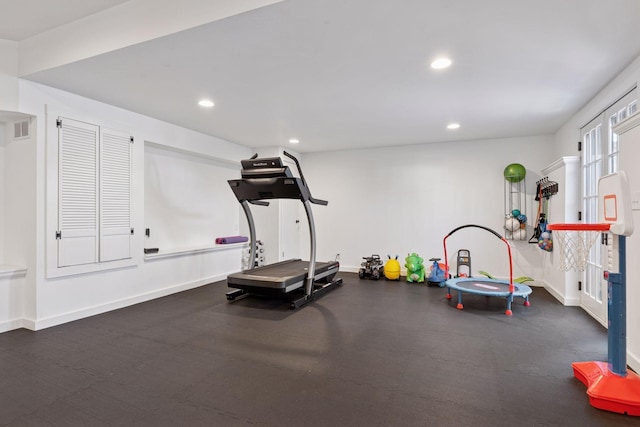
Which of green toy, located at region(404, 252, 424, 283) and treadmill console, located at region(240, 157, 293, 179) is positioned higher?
treadmill console, located at region(240, 157, 293, 179)

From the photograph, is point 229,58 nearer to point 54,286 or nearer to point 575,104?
→ point 54,286

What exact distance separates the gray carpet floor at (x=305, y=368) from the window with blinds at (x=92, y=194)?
2.82 ft

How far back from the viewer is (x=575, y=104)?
4273 mm

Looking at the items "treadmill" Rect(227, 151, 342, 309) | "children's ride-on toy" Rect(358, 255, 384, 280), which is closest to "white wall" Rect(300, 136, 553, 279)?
"children's ride-on toy" Rect(358, 255, 384, 280)

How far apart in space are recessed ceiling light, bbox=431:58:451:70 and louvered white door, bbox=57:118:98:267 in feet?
13.4

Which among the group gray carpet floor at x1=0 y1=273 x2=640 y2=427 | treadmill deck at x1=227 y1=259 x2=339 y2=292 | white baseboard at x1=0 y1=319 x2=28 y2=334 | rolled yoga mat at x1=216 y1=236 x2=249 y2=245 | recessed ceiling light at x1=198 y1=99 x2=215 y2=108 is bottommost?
gray carpet floor at x1=0 y1=273 x2=640 y2=427

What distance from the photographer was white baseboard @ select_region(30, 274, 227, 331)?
3631 millimetres

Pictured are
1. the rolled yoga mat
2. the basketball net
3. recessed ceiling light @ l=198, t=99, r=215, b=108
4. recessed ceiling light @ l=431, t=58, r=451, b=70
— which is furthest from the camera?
the rolled yoga mat

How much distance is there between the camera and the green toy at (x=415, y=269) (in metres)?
6.05

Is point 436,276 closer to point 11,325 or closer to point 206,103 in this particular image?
point 206,103

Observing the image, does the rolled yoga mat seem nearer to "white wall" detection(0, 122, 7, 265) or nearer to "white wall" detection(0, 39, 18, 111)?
"white wall" detection(0, 122, 7, 265)

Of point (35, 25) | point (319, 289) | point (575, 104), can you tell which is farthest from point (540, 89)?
point (35, 25)

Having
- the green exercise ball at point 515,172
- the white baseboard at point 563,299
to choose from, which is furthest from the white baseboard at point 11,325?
the green exercise ball at point 515,172

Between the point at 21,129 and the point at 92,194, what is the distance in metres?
0.98
